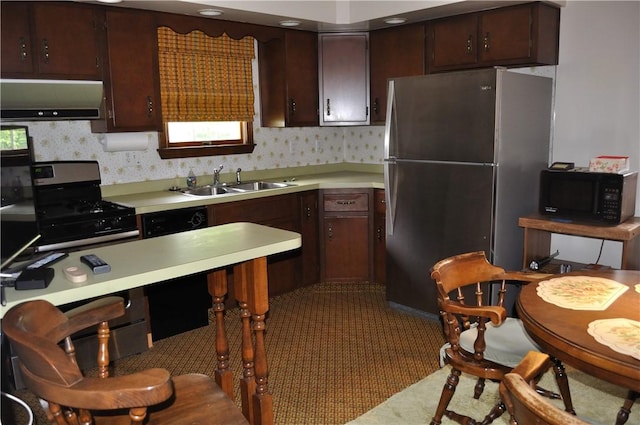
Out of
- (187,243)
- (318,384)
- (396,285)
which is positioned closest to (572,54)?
(396,285)

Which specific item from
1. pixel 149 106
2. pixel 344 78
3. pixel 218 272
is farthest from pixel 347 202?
pixel 218 272

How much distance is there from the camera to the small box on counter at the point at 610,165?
3.22 m

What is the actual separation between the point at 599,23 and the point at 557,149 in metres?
0.85

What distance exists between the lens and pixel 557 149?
12.5ft

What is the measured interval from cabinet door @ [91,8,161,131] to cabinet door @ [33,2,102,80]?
0.35 ft

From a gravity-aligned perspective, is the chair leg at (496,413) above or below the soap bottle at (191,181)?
below

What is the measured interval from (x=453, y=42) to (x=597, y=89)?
103 centimetres

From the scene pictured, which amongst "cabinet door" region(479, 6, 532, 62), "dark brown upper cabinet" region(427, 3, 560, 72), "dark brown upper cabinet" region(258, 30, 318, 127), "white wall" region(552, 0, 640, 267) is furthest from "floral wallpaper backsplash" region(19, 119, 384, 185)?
"white wall" region(552, 0, 640, 267)

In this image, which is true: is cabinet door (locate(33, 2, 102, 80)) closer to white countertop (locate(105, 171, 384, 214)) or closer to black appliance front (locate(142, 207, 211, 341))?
white countertop (locate(105, 171, 384, 214))

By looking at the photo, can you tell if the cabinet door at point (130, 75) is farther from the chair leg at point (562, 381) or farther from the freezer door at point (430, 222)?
the chair leg at point (562, 381)

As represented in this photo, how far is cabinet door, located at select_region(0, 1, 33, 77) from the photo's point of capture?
3.04 m

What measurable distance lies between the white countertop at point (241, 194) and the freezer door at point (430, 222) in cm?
59

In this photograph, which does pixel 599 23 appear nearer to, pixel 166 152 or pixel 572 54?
pixel 572 54

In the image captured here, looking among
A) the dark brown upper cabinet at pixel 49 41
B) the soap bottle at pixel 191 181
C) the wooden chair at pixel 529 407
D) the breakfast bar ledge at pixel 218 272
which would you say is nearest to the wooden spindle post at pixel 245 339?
the breakfast bar ledge at pixel 218 272
